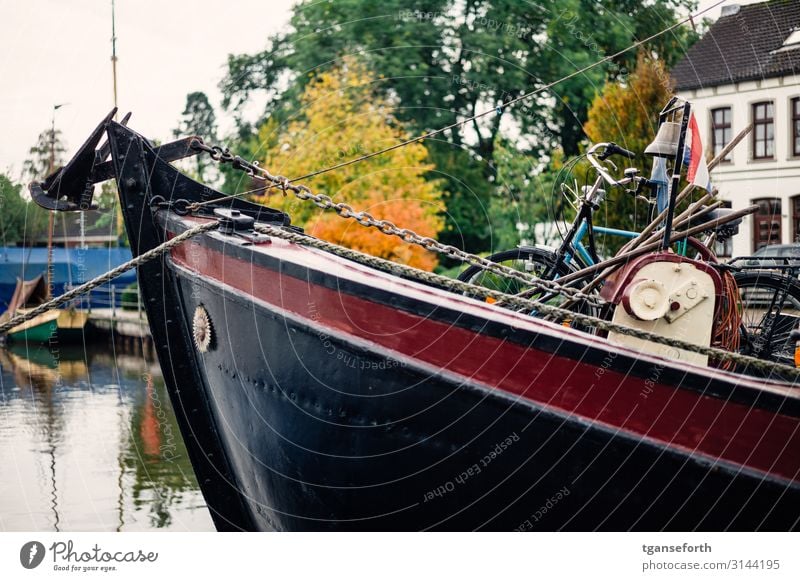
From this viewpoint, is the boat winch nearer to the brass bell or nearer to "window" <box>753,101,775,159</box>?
the brass bell

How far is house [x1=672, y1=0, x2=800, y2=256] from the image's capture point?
4359 millimetres

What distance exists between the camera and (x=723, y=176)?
5.14 meters

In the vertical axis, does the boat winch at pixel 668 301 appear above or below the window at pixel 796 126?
below

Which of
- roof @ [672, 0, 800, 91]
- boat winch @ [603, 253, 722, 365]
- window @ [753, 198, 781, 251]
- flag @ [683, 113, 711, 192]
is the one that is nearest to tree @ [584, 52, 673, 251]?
window @ [753, 198, 781, 251]

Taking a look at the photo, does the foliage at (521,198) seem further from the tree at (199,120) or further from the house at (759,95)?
the tree at (199,120)

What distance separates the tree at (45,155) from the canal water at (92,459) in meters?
1.80

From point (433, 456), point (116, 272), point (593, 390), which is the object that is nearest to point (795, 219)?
point (593, 390)

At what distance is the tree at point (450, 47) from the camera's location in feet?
16.5

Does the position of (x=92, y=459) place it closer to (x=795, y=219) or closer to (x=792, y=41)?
(x=795, y=219)

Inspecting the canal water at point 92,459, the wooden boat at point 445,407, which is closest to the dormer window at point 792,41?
the wooden boat at point 445,407

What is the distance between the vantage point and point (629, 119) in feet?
21.1

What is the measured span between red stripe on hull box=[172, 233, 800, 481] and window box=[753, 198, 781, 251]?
166cm
